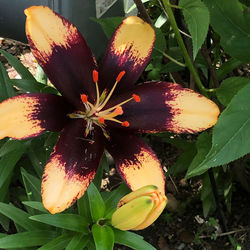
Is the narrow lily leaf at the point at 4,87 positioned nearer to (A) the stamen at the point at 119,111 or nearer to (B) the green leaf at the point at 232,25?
(A) the stamen at the point at 119,111

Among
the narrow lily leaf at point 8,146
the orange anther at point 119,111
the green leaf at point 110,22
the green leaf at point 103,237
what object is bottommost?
the green leaf at point 103,237

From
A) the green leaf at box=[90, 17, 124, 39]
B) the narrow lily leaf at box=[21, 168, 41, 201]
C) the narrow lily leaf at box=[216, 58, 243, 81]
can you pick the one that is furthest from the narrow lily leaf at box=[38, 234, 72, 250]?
the narrow lily leaf at box=[216, 58, 243, 81]

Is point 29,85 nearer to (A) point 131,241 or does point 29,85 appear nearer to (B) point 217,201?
(A) point 131,241

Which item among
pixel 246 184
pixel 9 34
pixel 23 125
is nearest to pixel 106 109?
pixel 23 125

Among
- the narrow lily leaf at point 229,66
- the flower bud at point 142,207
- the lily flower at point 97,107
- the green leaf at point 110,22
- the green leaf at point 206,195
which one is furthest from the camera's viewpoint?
the green leaf at point 206,195

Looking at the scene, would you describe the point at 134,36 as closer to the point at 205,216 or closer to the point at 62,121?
the point at 62,121

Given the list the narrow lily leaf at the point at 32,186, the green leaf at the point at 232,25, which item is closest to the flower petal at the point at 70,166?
the narrow lily leaf at the point at 32,186
